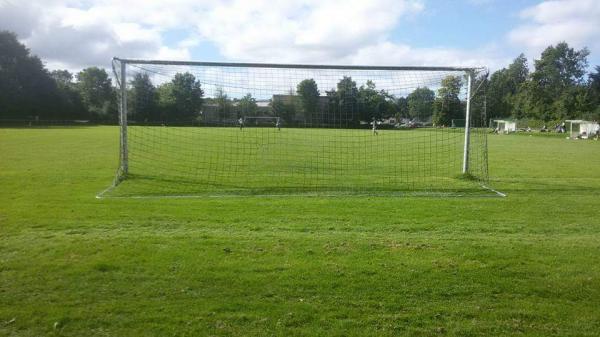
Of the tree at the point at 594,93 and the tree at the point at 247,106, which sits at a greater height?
the tree at the point at 594,93

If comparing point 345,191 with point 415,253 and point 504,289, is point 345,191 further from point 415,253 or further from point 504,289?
point 504,289

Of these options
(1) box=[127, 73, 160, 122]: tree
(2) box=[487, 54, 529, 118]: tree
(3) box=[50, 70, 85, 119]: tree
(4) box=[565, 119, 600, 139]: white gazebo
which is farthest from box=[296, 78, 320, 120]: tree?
(2) box=[487, 54, 529, 118]: tree

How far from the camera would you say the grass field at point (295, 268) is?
3826 millimetres

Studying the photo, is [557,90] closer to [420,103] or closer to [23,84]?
[420,103]

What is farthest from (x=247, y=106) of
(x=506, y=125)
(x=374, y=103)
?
(x=506, y=125)

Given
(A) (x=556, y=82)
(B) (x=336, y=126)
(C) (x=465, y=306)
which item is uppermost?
(A) (x=556, y=82)

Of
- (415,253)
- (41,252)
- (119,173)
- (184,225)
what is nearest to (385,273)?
(415,253)

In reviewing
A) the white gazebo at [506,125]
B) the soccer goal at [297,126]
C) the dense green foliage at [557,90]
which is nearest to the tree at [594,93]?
the dense green foliage at [557,90]

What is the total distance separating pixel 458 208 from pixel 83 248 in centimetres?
641

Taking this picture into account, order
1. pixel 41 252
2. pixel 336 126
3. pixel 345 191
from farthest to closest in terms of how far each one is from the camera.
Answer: pixel 336 126
pixel 345 191
pixel 41 252

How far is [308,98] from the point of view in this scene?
15.3m

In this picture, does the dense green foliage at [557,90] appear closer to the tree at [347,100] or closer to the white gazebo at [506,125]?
the white gazebo at [506,125]

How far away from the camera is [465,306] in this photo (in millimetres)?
4156

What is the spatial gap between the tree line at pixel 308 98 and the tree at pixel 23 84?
0.40 ft
